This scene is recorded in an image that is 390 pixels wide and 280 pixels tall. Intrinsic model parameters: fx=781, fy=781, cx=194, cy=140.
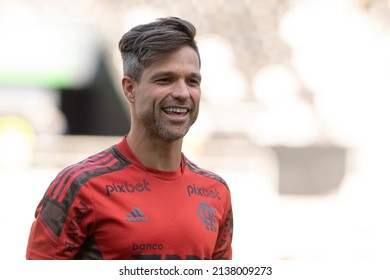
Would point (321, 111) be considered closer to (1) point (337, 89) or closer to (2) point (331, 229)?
(1) point (337, 89)

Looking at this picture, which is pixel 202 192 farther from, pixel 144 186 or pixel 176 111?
pixel 176 111

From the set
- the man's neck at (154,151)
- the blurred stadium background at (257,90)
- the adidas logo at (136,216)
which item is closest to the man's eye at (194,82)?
the man's neck at (154,151)

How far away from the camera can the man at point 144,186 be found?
2607mm

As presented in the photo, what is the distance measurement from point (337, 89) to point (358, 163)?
54.7 inches

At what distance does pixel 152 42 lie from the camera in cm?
270

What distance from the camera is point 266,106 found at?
39.4ft

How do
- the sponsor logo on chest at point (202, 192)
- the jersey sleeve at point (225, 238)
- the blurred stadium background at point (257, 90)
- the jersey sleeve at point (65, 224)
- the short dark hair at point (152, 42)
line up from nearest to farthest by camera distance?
the jersey sleeve at point (65, 224)
the short dark hair at point (152, 42)
the sponsor logo on chest at point (202, 192)
the jersey sleeve at point (225, 238)
the blurred stadium background at point (257, 90)

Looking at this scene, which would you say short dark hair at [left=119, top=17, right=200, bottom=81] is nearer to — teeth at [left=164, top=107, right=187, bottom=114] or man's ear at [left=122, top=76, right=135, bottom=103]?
man's ear at [left=122, top=76, right=135, bottom=103]

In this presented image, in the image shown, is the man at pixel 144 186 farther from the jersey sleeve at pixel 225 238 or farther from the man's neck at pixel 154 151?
the jersey sleeve at pixel 225 238

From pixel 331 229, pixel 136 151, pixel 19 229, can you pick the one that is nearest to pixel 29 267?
pixel 136 151

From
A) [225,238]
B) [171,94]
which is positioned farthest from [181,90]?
[225,238]

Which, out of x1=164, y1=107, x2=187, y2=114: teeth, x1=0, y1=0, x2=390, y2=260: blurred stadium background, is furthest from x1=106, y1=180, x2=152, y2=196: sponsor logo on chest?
x1=0, y1=0, x2=390, y2=260: blurred stadium background

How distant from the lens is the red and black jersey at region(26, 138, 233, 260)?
8.53 feet

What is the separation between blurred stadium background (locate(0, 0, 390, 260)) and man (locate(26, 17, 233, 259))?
7.19 m
